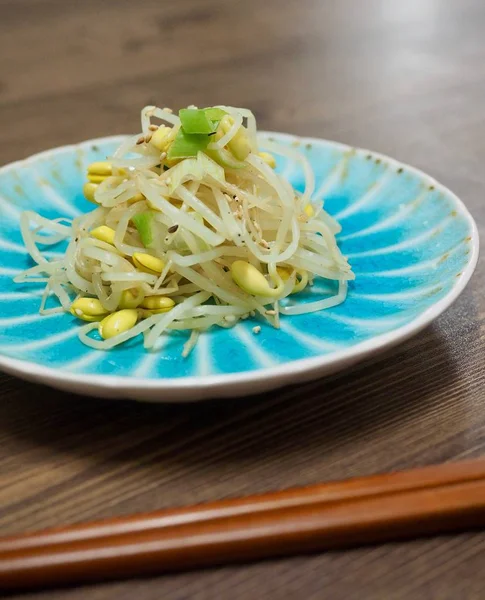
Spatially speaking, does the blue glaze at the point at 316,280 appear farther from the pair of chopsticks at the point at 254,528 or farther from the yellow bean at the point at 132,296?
the pair of chopsticks at the point at 254,528

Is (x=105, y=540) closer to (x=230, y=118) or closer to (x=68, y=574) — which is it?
(x=68, y=574)

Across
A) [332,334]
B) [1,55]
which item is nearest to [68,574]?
[332,334]

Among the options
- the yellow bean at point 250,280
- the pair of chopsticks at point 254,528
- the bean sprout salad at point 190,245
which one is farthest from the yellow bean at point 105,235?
the pair of chopsticks at point 254,528

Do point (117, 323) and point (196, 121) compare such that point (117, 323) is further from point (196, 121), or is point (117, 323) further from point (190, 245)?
point (196, 121)

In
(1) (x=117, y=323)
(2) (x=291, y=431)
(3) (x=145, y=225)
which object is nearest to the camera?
(2) (x=291, y=431)

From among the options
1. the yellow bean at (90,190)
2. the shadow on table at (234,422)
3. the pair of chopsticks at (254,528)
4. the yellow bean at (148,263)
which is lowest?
the pair of chopsticks at (254,528)

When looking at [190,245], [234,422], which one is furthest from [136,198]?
[234,422]

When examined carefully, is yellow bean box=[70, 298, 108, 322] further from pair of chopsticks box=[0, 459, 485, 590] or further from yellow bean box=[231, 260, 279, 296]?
pair of chopsticks box=[0, 459, 485, 590]
